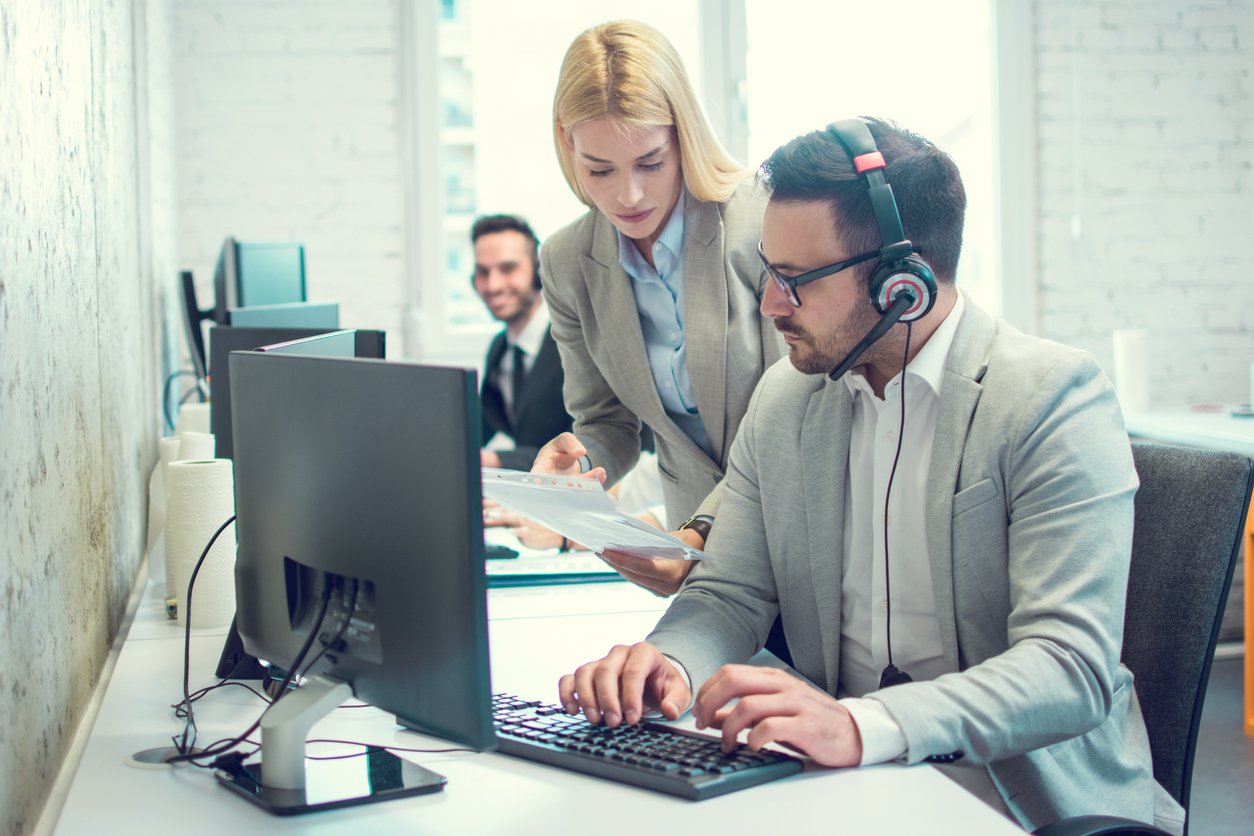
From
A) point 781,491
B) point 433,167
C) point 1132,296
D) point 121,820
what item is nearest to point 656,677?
point 781,491

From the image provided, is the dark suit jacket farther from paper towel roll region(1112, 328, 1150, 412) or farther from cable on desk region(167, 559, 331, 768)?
cable on desk region(167, 559, 331, 768)

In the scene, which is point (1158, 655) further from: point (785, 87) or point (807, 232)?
point (785, 87)

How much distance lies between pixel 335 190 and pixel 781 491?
2.84 meters

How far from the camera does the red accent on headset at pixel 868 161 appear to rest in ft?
4.25

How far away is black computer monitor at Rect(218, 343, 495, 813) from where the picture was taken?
87 cm

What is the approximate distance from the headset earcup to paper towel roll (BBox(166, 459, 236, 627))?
0.90m

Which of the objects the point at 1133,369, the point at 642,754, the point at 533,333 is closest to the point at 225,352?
the point at 642,754

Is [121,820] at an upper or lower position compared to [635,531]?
lower

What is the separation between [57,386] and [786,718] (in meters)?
0.85

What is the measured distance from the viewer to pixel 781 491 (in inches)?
57.7

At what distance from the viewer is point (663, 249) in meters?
1.93

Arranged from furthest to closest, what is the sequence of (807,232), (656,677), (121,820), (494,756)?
(807,232), (656,677), (494,756), (121,820)

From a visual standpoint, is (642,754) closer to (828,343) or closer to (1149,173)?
(828,343)

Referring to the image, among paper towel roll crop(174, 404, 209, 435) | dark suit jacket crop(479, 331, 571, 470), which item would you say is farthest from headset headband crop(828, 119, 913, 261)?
dark suit jacket crop(479, 331, 571, 470)
